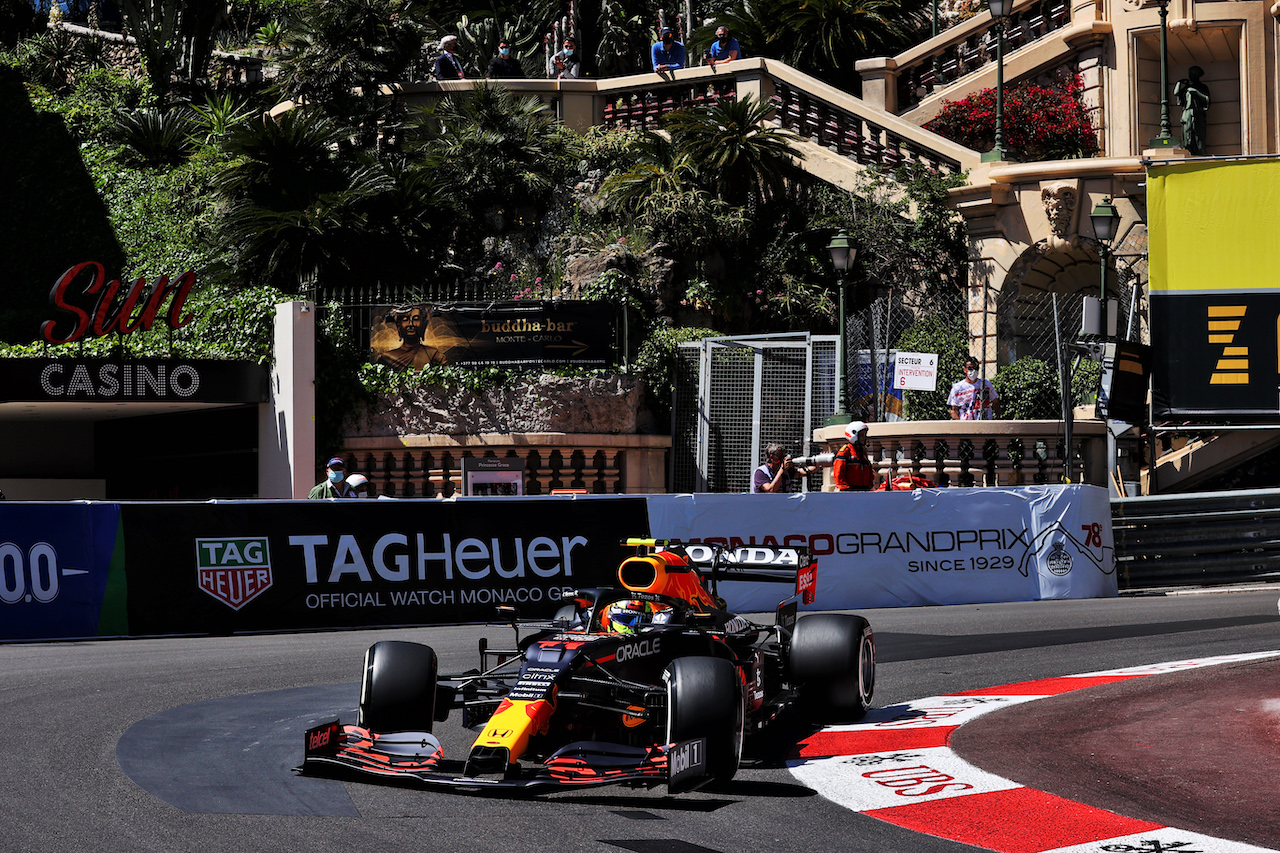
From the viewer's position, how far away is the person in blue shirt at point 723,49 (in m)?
28.8

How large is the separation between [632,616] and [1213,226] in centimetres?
1605

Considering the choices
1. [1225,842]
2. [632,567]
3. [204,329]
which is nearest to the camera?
[1225,842]

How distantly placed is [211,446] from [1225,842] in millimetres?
22832

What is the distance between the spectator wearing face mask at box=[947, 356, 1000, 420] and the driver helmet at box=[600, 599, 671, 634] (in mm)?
12602

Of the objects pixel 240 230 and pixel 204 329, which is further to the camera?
pixel 240 230

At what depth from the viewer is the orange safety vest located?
16.8 m

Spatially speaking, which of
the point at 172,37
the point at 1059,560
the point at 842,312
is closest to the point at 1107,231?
the point at 842,312

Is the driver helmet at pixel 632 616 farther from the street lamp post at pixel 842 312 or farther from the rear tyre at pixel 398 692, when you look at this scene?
the street lamp post at pixel 842 312

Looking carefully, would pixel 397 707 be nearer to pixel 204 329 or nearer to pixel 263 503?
pixel 263 503

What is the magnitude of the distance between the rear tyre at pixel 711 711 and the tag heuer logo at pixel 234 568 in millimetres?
9116

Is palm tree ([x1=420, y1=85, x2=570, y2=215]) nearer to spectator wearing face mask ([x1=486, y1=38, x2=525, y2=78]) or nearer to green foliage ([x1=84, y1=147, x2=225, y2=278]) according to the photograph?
spectator wearing face mask ([x1=486, y1=38, x2=525, y2=78])

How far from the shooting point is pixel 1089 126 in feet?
88.2

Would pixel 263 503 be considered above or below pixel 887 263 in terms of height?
below

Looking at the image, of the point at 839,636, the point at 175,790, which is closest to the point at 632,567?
the point at 839,636
